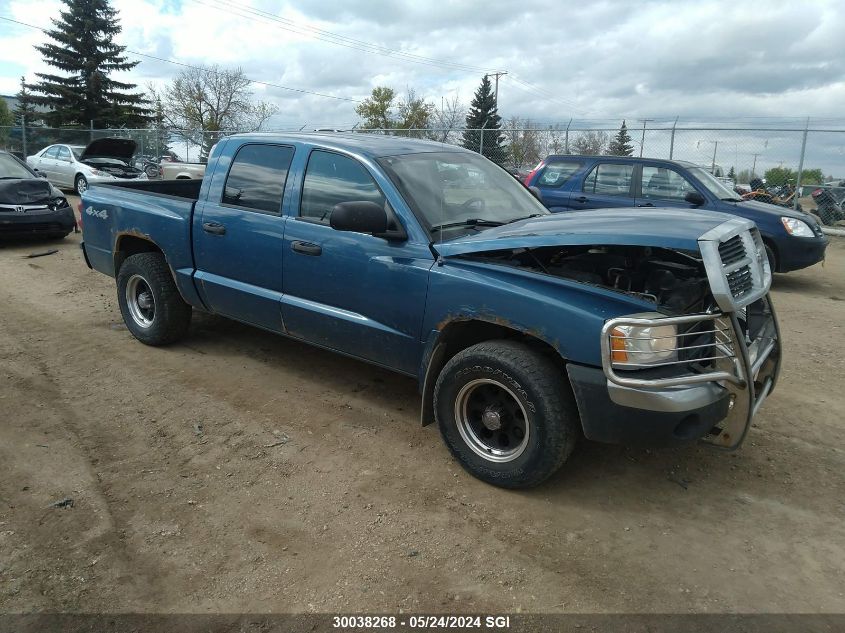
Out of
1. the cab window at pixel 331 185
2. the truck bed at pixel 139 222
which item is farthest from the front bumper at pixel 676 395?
the truck bed at pixel 139 222

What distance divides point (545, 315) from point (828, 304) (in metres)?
6.64

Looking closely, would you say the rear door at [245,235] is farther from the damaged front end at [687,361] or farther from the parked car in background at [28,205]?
the parked car in background at [28,205]

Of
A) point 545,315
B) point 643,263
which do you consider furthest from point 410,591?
point 643,263

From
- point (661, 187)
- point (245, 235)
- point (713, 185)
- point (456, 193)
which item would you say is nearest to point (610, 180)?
point (661, 187)

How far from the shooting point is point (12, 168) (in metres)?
10.4

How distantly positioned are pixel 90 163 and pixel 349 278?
16.8 metres

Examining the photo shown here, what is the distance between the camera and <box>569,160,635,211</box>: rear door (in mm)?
9016

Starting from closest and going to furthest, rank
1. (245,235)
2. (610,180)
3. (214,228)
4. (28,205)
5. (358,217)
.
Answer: (358,217) < (245,235) < (214,228) < (610,180) < (28,205)

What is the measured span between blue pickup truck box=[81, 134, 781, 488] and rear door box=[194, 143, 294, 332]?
0.05ft

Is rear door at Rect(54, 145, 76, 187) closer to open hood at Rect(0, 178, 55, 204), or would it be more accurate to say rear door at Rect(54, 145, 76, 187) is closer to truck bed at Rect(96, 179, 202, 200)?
open hood at Rect(0, 178, 55, 204)

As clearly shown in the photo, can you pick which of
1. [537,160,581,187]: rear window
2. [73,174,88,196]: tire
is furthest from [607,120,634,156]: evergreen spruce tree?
[73,174,88,196]: tire

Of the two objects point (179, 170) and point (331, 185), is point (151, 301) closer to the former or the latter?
point (331, 185)

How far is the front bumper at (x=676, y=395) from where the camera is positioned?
111 inches

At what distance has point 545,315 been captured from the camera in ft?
10.0
